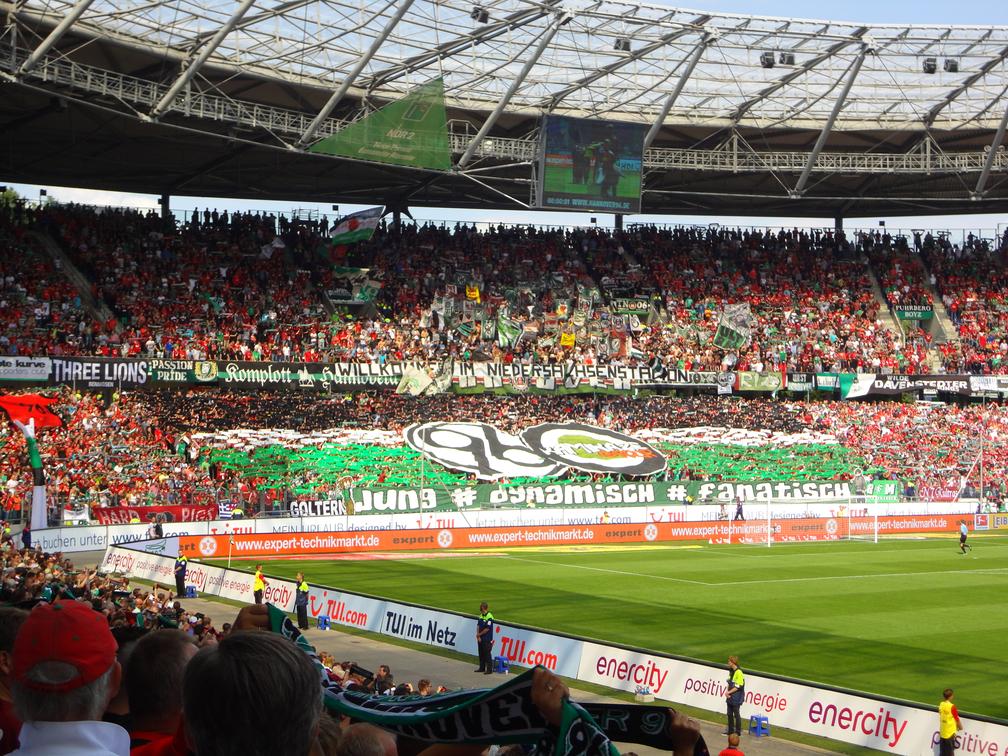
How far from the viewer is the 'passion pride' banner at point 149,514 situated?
40750mm

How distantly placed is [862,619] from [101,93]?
33865 mm

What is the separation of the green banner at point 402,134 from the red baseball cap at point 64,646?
48.6m

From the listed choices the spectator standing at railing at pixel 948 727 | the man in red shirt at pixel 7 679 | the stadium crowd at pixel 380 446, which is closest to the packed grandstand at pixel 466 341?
the stadium crowd at pixel 380 446

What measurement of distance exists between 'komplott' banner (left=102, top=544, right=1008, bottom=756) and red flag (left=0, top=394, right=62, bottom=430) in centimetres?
1528

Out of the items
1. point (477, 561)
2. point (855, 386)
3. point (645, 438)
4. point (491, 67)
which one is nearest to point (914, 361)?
point (855, 386)

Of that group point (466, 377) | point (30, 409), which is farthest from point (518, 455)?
point (30, 409)

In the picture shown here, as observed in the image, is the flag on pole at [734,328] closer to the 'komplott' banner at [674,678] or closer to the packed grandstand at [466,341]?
the packed grandstand at [466,341]

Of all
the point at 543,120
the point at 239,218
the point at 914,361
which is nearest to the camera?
the point at 543,120

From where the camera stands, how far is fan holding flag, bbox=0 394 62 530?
3606 centimetres

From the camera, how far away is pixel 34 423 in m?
38.4

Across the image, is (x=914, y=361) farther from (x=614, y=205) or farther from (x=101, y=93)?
(x=101, y=93)

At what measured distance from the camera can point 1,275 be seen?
5078cm

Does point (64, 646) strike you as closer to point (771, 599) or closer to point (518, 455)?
point (771, 599)

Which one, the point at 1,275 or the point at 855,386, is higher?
the point at 1,275
